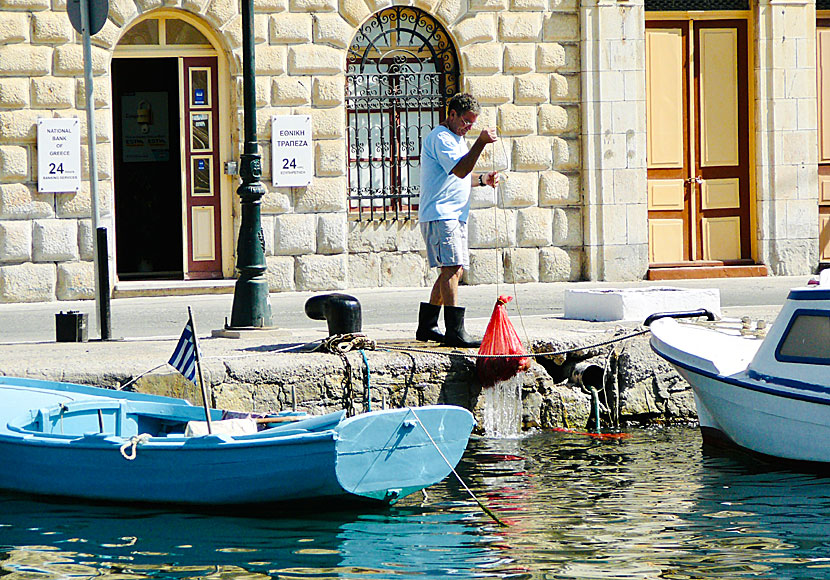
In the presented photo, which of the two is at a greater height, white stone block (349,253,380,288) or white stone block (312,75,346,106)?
white stone block (312,75,346,106)

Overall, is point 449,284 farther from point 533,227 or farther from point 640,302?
point 533,227

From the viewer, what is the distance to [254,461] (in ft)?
23.6

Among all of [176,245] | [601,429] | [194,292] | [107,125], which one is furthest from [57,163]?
[601,429]

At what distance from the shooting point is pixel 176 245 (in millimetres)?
18062

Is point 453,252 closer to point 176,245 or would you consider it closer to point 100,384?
point 100,384

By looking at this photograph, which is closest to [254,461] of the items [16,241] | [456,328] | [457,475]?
[457,475]

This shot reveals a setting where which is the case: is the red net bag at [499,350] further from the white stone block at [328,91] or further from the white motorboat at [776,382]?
the white stone block at [328,91]

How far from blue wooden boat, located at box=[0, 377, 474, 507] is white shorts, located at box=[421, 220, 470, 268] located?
250 cm

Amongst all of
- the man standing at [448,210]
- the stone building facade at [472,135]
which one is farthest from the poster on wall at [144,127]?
the man standing at [448,210]

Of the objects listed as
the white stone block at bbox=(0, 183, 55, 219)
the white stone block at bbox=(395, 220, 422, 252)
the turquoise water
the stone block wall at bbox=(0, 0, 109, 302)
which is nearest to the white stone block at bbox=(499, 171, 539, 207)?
the white stone block at bbox=(395, 220, 422, 252)

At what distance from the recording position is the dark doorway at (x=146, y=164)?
17.7 meters

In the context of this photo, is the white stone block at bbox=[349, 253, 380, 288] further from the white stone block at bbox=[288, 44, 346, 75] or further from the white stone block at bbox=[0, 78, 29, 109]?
the white stone block at bbox=[0, 78, 29, 109]

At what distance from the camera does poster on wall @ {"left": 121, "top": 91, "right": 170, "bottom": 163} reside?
17.7 m

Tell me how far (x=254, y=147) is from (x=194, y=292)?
14.6 feet
